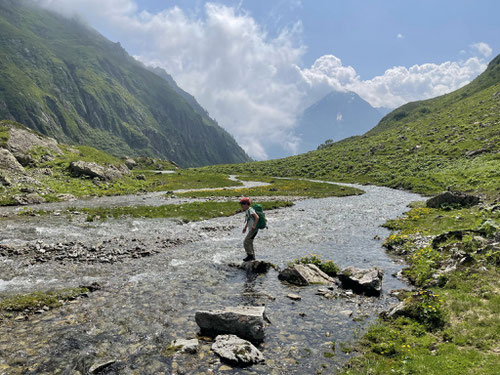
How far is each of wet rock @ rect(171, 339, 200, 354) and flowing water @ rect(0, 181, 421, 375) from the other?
0.67ft

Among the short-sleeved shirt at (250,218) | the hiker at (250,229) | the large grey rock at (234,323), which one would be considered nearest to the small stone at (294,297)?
the large grey rock at (234,323)

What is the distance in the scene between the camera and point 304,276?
52.6ft

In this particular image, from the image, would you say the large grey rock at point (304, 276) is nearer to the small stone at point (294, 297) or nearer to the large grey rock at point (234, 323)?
the small stone at point (294, 297)

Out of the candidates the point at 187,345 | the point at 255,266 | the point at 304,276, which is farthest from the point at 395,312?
A: the point at 187,345

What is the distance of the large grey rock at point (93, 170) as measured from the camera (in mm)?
56875

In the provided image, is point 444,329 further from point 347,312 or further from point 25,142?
point 25,142

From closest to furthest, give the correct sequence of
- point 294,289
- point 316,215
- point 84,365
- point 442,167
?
point 84,365
point 294,289
point 316,215
point 442,167

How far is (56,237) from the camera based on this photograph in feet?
73.2

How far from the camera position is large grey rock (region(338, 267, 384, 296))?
1441 centimetres

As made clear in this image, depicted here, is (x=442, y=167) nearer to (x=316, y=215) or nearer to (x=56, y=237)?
(x=316, y=215)

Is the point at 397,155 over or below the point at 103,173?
over

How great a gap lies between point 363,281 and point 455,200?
27.3 meters

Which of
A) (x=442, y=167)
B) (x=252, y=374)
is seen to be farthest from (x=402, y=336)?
(x=442, y=167)

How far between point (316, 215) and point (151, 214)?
71.6 feet
